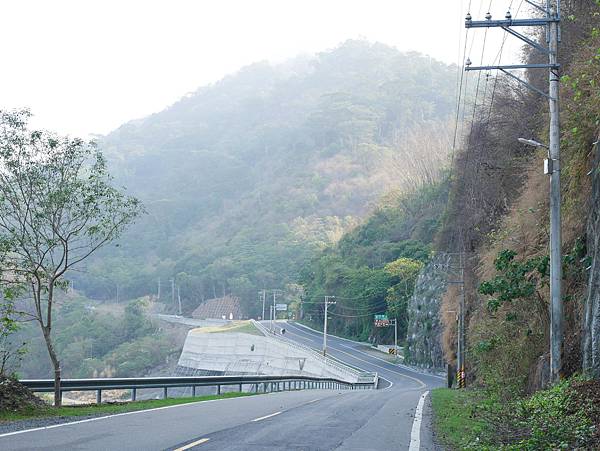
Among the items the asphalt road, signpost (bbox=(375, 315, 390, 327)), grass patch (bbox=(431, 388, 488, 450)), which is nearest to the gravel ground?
the asphalt road

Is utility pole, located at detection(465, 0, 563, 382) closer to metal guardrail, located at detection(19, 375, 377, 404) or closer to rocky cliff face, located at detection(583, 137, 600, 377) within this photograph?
rocky cliff face, located at detection(583, 137, 600, 377)

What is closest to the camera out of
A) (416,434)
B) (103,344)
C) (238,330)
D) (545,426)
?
(545,426)

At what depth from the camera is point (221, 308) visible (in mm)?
137875

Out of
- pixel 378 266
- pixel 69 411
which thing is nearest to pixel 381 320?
pixel 378 266

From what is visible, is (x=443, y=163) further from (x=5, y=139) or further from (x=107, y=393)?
(x=5, y=139)

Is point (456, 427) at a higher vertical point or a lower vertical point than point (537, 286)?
lower

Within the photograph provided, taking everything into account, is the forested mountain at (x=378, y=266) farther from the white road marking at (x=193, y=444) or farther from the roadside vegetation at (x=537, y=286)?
the white road marking at (x=193, y=444)

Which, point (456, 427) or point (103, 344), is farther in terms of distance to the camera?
point (103, 344)

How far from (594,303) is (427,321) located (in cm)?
5582

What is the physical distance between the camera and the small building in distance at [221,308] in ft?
449

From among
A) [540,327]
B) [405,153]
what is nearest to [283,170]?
[405,153]

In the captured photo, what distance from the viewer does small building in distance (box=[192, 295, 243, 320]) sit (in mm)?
136875

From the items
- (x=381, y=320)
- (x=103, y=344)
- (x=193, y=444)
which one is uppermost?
(x=193, y=444)

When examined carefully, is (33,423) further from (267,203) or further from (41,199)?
(267,203)
